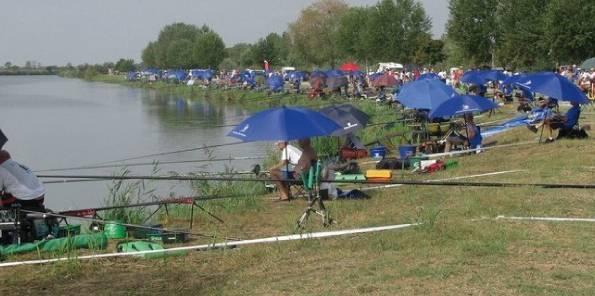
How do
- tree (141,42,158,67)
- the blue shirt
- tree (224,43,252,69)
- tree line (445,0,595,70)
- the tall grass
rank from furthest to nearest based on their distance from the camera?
1. tree (141,42,158,67)
2. tree (224,43,252,69)
3. tree line (445,0,595,70)
4. the blue shirt
5. the tall grass

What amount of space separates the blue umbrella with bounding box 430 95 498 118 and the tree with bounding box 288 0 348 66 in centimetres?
5231

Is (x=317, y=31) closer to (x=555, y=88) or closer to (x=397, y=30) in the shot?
(x=397, y=30)

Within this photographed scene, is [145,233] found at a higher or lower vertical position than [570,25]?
lower

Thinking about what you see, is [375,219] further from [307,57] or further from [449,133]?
[307,57]

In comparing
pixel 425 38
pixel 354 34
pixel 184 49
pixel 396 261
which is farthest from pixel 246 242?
pixel 184 49

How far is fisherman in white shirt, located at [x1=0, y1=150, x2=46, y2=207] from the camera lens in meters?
7.80

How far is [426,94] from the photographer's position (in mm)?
15695

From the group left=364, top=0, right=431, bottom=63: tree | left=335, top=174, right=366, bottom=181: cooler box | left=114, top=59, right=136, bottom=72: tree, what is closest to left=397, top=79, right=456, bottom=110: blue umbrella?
left=335, top=174, right=366, bottom=181: cooler box

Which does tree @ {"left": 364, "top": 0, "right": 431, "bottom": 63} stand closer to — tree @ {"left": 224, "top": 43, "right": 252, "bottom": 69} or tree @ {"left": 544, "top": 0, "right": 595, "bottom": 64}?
tree @ {"left": 544, "top": 0, "right": 595, "bottom": 64}

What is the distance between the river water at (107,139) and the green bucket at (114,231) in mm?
5378

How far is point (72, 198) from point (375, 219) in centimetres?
790

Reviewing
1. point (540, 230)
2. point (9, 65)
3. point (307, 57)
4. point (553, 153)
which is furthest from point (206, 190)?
point (9, 65)

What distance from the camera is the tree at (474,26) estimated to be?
3831 cm

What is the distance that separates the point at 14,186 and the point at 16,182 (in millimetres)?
44
